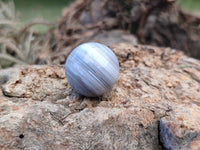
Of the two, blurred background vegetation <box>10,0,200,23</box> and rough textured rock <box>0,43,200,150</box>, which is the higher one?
blurred background vegetation <box>10,0,200,23</box>

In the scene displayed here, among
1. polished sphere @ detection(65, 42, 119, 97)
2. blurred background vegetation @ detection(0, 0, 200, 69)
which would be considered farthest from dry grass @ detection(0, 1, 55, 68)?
polished sphere @ detection(65, 42, 119, 97)

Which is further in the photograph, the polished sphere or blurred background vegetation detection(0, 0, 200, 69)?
blurred background vegetation detection(0, 0, 200, 69)

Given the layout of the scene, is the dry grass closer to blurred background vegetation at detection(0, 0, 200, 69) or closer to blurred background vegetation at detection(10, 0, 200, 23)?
blurred background vegetation at detection(0, 0, 200, 69)

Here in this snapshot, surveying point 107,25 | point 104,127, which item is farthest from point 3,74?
point 107,25

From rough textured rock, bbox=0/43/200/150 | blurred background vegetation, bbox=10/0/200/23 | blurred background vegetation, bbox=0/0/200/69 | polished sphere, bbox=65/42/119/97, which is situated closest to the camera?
rough textured rock, bbox=0/43/200/150

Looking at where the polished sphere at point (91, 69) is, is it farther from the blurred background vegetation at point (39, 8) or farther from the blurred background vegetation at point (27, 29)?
the blurred background vegetation at point (39, 8)

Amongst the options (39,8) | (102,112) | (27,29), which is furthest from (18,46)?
(102,112)

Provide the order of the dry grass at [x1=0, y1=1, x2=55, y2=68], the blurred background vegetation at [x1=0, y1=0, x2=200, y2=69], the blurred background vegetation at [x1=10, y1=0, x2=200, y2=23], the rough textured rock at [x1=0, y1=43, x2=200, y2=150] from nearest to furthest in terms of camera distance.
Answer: the rough textured rock at [x1=0, y1=43, x2=200, y2=150] < the dry grass at [x1=0, y1=1, x2=55, y2=68] < the blurred background vegetation at [x1=0, y1=0, x2=200, y2=69] < the blurred background vegetation at [x1=10, y1=0, x2=200, y2=23]

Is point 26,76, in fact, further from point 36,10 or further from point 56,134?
point 36,10

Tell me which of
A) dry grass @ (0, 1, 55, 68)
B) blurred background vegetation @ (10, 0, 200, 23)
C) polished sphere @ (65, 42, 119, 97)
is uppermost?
blurred background vegetation @ (10, 0, 200, 23)
